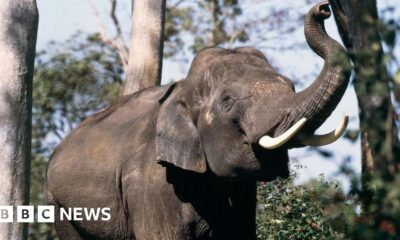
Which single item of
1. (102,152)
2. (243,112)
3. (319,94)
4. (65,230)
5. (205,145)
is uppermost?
(319,94)

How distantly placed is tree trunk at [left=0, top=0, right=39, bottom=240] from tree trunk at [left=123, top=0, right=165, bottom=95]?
9.50 ft

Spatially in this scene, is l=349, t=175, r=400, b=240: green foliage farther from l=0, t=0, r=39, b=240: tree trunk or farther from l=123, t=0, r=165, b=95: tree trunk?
l=123, t=0, r=165, b=95: tree trunk

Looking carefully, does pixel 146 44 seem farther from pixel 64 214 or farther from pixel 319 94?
pixel 319 94

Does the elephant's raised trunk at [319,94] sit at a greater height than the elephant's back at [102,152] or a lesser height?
greater

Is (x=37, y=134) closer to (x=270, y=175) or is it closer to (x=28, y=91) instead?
(x=28, y=91)

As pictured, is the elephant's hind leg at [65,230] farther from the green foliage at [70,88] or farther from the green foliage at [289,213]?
the green foliage at [70,88]

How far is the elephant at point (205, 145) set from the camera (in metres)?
6.52

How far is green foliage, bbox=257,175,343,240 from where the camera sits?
913 cm

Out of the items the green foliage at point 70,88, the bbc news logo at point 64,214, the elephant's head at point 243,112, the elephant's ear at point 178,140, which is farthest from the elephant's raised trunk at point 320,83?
the green foliage at point 70,88

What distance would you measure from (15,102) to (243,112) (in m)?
1.86

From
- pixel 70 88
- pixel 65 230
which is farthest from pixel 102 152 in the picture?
pixel 70 88

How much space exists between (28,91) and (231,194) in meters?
1.69

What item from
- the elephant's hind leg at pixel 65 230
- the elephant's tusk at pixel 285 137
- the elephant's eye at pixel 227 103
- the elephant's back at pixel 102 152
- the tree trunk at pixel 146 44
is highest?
the tree trunk at pixel 146 44

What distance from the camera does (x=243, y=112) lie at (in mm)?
6980
